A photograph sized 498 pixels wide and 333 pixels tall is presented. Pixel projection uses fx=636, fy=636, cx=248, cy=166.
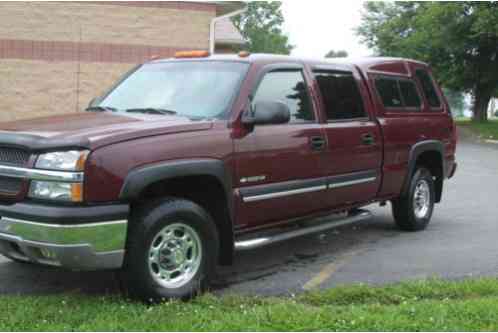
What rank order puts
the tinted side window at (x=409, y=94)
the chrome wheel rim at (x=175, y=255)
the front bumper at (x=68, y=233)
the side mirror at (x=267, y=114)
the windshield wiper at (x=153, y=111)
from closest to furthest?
1. the front bumper at (x=68, y=233)
2. the chrome wheel rim at (x=175, y=255)
3. the side mirror at (x=267, y=114)
4. the windshield wiper at (x=153, y=111)
5. the tinted side window at (x=409, y=94)

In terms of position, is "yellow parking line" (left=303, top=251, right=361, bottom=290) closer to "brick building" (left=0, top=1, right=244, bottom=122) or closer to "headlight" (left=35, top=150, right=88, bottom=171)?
"headlight" (left=35, top=150, right=88, bottom=171)

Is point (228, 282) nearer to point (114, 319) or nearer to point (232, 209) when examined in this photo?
point (232, 209)

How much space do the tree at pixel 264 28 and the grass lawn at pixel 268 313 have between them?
67.4 metres

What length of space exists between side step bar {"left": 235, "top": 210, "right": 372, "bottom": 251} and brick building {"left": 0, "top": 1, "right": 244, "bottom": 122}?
14.1m

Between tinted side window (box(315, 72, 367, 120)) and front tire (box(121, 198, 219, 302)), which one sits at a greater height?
tinted side window (box(315, 72, 367, 120))

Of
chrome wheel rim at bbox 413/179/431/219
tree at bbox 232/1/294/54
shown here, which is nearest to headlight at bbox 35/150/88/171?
chrome wheel rim at bbox 413/179/431/219

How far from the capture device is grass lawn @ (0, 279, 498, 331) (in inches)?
165

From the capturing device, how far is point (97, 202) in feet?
13.9

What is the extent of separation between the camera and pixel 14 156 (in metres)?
4.44

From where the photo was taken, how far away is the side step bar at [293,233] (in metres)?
5.22

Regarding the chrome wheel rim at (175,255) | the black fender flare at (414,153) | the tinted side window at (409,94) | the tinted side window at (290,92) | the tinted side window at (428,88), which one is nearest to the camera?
the chrome wheel rim at (175,255)

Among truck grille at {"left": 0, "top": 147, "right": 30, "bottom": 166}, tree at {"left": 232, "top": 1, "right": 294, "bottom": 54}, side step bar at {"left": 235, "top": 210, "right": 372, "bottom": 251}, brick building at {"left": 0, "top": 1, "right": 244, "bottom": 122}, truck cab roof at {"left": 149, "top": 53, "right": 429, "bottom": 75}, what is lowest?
side step bar at {"left": 235, "top": 210, "right": 372, "bottom": 251}

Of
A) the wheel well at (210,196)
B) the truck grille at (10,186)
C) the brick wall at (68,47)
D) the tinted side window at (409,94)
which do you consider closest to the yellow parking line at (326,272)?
the wheel well at (210,196)

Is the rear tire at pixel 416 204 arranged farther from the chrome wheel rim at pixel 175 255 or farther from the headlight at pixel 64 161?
the headlight at pixel 64 161
